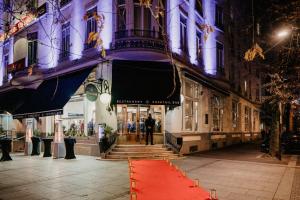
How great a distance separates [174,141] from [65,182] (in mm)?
9056

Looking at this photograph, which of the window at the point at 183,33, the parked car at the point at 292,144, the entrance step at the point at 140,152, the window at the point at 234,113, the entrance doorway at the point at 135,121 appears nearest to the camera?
the entrance step at the point at 140,152

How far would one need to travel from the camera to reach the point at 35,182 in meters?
9.52

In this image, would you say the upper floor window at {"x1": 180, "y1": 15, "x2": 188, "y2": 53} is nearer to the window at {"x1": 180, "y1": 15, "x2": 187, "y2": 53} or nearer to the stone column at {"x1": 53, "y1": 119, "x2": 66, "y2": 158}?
the window at {"x1": 180, "y1": 15, "x2": 187, "y2": 53}

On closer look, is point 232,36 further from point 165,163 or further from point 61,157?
point 165,163

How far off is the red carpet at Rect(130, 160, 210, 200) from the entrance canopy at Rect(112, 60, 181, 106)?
22.7ft

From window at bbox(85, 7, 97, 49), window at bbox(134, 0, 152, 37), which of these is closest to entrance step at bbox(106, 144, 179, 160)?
window at bbox(134, 0, 152, 37)

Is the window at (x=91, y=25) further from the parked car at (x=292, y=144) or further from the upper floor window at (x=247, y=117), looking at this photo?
the upper floor window at (x=247, y=117)

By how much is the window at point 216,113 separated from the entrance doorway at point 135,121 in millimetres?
7489

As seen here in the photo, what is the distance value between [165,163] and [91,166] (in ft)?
15.5

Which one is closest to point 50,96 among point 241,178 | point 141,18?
point 141,18

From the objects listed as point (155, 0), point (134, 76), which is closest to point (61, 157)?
point (134, 76)

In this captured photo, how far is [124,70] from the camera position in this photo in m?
16.5

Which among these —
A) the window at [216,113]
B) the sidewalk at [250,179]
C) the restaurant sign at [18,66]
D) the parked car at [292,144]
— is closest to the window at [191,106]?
the window at [216,113]

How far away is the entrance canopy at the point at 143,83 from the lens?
51.8 feet
